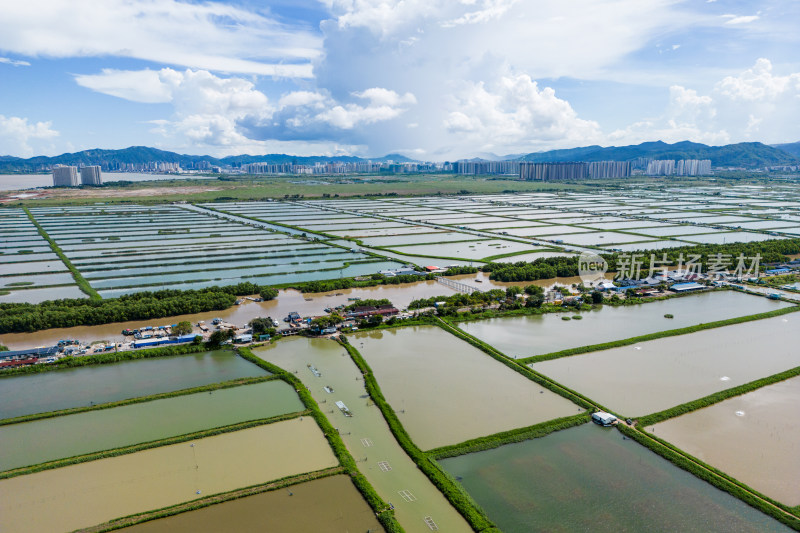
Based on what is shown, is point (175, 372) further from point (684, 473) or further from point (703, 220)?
point (703, 220)

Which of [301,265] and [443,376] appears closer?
[443,376]

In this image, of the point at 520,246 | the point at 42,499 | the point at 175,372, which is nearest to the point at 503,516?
the point at 42,499

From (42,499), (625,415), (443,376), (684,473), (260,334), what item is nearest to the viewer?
(42,499)

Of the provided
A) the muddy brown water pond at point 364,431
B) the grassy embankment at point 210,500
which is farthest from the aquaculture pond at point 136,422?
the grassy embankment at point 210,500

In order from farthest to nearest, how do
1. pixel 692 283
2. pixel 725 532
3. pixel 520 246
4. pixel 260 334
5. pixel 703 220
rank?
1. pixel 703 220
2. pixel 520 246
3. pixel 692 283
4. pixel 260 334
5. pixel 725 532

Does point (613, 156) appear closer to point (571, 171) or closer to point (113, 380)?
point (571, 171)

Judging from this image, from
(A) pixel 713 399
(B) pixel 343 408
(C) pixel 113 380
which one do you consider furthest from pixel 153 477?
(A) pixel 713 399

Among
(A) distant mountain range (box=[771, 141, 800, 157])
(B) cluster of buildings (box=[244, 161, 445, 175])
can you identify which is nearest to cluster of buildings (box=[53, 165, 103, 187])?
(B) cluster of buildings (box=[244, 161, 445, 175])
